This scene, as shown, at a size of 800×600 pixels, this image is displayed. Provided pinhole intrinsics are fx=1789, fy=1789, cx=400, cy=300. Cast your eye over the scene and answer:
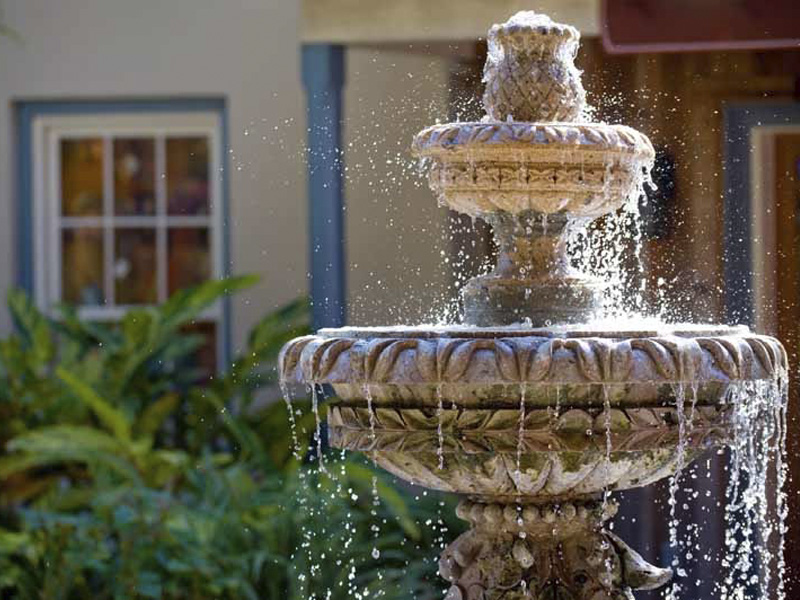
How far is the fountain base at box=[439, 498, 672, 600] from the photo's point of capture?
13.0 ft

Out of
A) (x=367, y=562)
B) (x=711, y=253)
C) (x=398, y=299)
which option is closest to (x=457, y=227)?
(x=398, y=299)

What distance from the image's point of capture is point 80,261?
30.2 feet

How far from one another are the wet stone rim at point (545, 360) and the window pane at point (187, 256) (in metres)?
5.44

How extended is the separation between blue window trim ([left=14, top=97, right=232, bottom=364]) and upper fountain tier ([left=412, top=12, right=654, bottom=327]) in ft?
15.4

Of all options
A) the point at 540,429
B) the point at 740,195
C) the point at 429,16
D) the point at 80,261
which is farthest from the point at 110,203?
the point at 540,429

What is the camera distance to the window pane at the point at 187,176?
29.8ft

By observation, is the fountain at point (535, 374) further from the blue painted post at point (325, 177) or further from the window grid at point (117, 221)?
the window grid at point (117, 221)

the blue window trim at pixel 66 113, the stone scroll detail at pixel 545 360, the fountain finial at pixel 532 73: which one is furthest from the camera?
the blue window trim at pixel 66 113

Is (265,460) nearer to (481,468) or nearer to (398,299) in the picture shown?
(398,299)

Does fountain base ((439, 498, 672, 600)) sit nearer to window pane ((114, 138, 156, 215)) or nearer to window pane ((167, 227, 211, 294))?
window pane ((167, 227, 211, 294))

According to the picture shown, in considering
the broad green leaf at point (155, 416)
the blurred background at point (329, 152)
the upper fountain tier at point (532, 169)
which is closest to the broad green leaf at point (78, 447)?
the broad green leaf at point (155, 416)

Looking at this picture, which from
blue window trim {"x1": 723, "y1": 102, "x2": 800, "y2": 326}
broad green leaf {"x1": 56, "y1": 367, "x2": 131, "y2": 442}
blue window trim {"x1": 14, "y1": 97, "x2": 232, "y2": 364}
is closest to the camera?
blue window trim {"x1": 723, "y1": 102, "x2": 800, "y2": 326}

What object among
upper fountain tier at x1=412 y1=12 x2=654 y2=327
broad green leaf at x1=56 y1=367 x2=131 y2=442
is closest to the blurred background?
broad green leaf at x1=56 y1=367 x2=131 y2=442

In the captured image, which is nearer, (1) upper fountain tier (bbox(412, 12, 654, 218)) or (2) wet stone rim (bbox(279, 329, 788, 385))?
(2) wet stone rim (bbox(279, 329, 788, 385))
